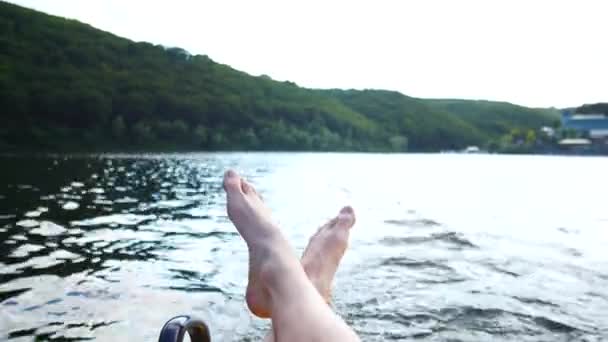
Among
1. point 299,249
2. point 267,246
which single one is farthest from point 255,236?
point 299,249

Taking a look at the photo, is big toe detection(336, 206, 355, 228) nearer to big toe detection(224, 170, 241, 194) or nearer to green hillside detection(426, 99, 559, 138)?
big toe detection(224, 170, 241, 194)

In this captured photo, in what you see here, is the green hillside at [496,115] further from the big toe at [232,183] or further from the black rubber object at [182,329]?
the black rubber object at [182,329]

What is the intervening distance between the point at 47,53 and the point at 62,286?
81.4m

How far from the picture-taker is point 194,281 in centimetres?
409

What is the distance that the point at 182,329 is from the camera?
44.1 inches

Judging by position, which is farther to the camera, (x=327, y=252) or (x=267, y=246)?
(x=327, y=252)

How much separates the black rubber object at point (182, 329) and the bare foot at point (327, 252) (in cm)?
86

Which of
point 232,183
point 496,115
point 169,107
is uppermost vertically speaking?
point 496,115

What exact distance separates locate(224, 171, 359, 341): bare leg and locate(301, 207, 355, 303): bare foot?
1.12ft

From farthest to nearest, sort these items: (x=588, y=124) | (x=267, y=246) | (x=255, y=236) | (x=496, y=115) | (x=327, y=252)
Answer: (x=496, y=115), (x=588, y=124), (x=327, y=252), (x=255, y=236), (x=267, y=246)

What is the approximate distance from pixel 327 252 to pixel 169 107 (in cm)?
7659

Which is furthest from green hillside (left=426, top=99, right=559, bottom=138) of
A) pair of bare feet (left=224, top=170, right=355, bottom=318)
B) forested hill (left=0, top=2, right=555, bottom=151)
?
pair of bare feet (left=224, top=170, right=355, bottom=318)

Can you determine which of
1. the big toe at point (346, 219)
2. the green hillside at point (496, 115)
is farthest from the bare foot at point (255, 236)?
the green hillside at point (496, 115)

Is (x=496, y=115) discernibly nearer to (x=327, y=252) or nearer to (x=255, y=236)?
(x=327, y=252)
